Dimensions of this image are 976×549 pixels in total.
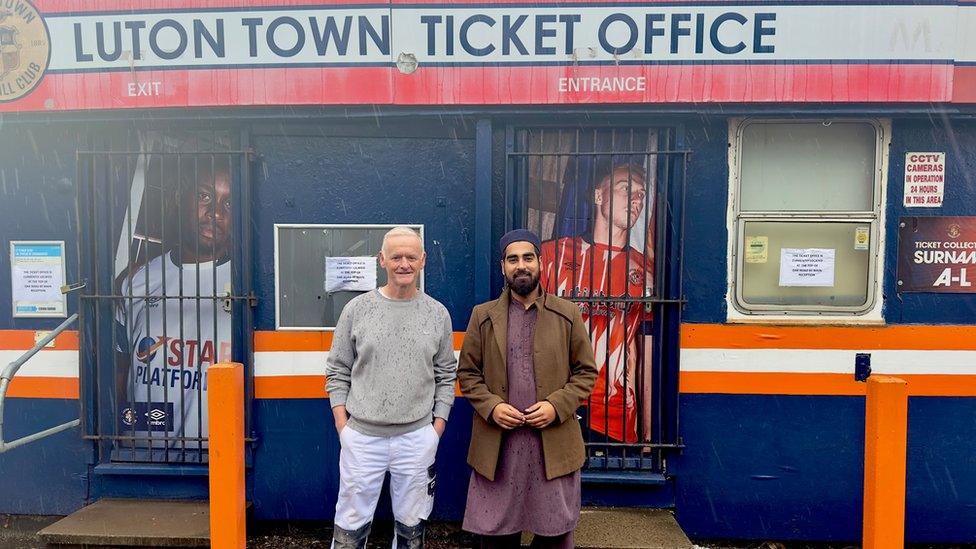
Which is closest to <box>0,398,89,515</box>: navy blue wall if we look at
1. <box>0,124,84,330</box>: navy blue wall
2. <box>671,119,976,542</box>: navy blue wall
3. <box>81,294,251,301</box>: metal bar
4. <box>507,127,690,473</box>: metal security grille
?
<box>0,124,84,330</box>: navy blue wall

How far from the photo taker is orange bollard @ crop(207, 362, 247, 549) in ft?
9.30

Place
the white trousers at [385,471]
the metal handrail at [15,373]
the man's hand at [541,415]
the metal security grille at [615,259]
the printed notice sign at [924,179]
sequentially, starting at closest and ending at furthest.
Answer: the man's hand at [541,415], the white trousers at [385,471], the metal handrail at [15,373], the printed notice sign at [924,179], the metal security grille at [615,259]

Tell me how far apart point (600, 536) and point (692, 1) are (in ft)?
10.1

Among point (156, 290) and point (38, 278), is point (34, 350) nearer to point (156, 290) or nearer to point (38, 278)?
point (38, 278)

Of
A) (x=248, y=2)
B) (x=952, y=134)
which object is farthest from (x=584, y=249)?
(x=248, y=2)

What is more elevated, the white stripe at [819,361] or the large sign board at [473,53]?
the large sign board at [473,53]

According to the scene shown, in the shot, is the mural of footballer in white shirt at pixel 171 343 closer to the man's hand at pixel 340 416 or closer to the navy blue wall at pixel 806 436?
the man's hand at pixel 340 416

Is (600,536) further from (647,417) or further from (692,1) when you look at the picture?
(692,1)

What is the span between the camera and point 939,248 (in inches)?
146

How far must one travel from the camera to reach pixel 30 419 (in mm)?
3977

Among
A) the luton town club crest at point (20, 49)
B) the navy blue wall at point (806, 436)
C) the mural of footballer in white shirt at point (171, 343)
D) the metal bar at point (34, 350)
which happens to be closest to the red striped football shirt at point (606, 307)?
the navy blue wall at point (806, 436)

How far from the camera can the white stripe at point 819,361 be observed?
12.2 feet

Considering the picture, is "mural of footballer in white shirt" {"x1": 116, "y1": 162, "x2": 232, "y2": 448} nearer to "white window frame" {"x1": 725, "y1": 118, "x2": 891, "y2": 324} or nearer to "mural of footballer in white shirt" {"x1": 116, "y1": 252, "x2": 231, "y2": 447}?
"mural of footballer in white shirt" {"x1": 116, "y1": 252, "x2": 231, "y2": 447}

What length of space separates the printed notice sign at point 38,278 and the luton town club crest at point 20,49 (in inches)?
37.2
